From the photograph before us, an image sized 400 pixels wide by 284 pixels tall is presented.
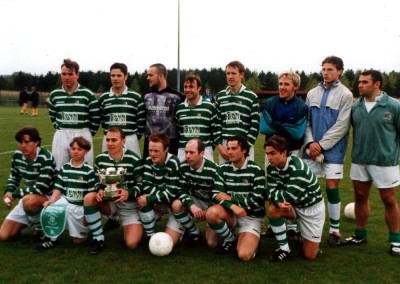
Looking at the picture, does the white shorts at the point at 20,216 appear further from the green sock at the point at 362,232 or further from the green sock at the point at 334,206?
the green sock at the point at 362,232

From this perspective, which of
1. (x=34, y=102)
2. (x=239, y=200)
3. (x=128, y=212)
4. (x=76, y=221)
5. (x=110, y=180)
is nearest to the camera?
(x=239, y=200)

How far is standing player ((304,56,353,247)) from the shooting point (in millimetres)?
4969

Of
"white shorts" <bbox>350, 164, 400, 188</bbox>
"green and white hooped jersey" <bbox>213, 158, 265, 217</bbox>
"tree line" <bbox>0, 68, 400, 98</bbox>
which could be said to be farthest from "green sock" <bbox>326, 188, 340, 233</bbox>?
"tree line" <bbox>0, 68, 400, 98</bbox>

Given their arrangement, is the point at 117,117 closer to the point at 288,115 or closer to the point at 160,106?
the point at 160,106

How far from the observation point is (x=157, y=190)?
5.00 metres

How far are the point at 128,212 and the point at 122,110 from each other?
1.35m

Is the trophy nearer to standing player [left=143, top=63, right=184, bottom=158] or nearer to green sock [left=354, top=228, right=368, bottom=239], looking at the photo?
standing player [left=143, top=63, right=184, bottom=158]

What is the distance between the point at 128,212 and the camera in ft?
17.0

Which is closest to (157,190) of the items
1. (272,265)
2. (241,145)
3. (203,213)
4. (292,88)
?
(203,213)

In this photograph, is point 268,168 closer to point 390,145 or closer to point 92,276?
point 390,145

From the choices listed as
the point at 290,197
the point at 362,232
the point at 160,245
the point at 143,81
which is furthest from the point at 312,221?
the point at 143,81

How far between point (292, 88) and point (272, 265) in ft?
6.64

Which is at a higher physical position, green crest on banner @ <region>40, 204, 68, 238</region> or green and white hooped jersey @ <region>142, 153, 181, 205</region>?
green and white hooped jersey @ <region>142, 153, 181, 205</region>

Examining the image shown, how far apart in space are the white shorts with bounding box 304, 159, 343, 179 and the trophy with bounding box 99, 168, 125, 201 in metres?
2.27
